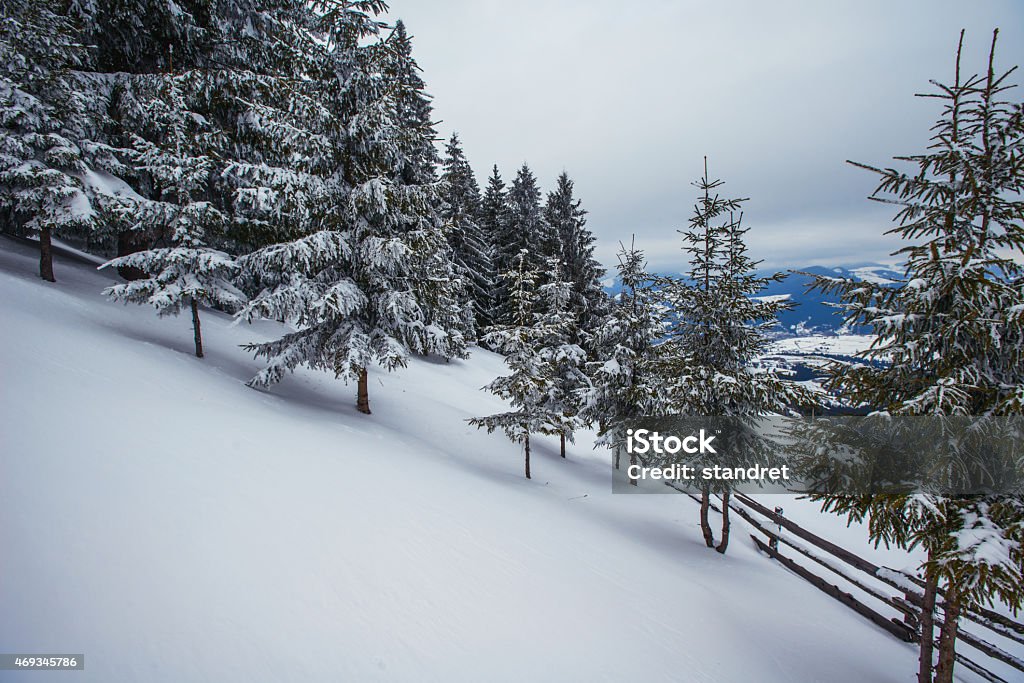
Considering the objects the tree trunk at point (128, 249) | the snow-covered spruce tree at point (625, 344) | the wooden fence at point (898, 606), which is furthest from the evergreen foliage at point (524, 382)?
the tree trunk at point (128, 249)

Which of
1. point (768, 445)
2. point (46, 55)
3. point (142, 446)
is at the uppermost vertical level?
point (46, 55)

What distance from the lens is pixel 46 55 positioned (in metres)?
12.8

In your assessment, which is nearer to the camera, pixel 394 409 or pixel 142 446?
pixel 142 446

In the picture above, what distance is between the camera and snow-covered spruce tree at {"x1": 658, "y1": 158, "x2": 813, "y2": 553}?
953 cm

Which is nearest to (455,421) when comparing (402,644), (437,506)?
(437,506)

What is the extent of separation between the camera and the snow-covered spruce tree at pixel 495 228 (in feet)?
115

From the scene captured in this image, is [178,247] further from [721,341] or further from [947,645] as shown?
[947,645]

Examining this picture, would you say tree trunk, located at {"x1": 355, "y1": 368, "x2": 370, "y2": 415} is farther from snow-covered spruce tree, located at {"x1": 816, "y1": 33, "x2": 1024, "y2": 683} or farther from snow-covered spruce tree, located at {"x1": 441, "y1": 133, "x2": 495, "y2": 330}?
snow-covered spruce tree, located at {"x1": 441, "y1": 133, "x2": 495, "y2": 330}

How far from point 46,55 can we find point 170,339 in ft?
29.9

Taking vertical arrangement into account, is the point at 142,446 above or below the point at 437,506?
above

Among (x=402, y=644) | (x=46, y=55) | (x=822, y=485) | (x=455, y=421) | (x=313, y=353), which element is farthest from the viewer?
(x=455, y=421)

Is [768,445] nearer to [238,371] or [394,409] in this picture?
[394,409]

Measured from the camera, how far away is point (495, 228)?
124ft
